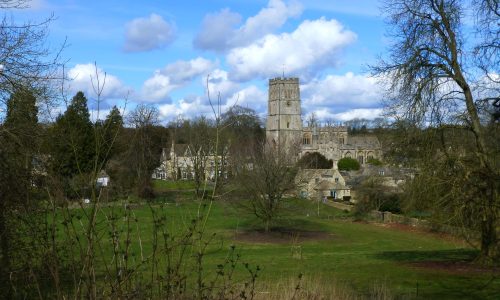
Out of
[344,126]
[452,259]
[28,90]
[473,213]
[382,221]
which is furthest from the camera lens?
[344,126]

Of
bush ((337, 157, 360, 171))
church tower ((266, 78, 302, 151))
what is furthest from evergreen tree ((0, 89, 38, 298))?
church tower ((266, 78, 302, 151))

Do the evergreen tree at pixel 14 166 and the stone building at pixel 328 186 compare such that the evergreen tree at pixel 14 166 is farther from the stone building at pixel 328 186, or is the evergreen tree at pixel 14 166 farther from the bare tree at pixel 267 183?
the stone building at pixel 328 186

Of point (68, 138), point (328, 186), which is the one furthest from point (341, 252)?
point (328, 186)

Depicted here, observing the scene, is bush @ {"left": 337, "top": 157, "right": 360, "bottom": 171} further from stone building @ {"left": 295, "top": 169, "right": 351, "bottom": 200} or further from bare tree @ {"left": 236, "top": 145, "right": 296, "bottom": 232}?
bare tree @ {"left": 236, "top": 145, "right": 296, "bottom": 232}

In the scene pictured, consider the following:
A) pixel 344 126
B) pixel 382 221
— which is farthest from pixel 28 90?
pixel 344 126

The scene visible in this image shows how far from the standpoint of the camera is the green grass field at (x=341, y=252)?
13.2 meters

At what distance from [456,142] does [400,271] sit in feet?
15.2

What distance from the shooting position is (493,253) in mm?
16734

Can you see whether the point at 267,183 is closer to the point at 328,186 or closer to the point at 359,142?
the point at 328,186

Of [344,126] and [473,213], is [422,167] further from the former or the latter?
[344,126]

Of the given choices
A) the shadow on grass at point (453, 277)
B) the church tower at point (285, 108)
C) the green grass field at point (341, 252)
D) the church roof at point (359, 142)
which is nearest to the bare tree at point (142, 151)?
the green grass field at point (341, 252)

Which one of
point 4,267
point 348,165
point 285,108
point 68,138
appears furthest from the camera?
point 285,108

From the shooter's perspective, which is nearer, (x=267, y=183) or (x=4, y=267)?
(x=4, y=267)

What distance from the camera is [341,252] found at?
2852 cm
